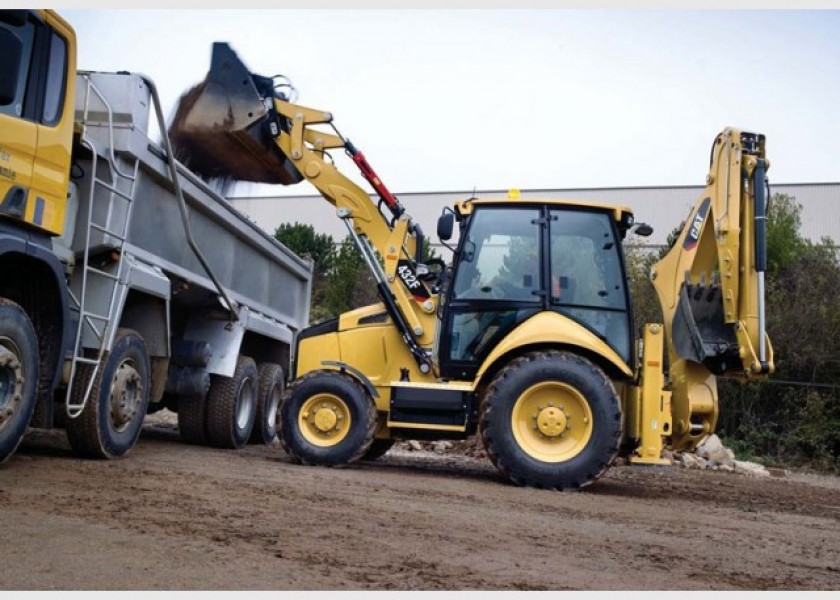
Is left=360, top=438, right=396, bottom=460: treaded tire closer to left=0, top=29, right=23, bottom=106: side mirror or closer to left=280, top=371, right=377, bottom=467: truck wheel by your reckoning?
left=280, top=371, right=377, bottom=467: truck wheel

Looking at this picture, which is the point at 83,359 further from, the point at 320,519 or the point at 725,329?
the point at 725,329

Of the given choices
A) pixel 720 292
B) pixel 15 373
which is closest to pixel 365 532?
pixel 15 373

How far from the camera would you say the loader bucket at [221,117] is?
9242 mm

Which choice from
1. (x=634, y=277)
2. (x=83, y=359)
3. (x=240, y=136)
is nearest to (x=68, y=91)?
(x=83, y=359)

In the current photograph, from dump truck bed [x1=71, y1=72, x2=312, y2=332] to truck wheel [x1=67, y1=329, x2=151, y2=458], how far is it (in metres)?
0.78

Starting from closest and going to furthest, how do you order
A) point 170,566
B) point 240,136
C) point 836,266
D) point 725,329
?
point 170,566, point 725,329, point 240,136, point 836,266

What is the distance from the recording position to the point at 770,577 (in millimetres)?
4531

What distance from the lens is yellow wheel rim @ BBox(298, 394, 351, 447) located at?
8.51m

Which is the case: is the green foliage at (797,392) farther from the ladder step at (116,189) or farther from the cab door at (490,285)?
the ladder step at (116,189)

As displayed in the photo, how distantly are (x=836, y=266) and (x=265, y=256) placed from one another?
11.9m

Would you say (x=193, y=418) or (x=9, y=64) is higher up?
(x=9, y=64)

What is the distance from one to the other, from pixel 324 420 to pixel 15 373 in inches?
123

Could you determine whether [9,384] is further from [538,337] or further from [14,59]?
[538,337]

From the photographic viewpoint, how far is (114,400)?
7.38 metres
